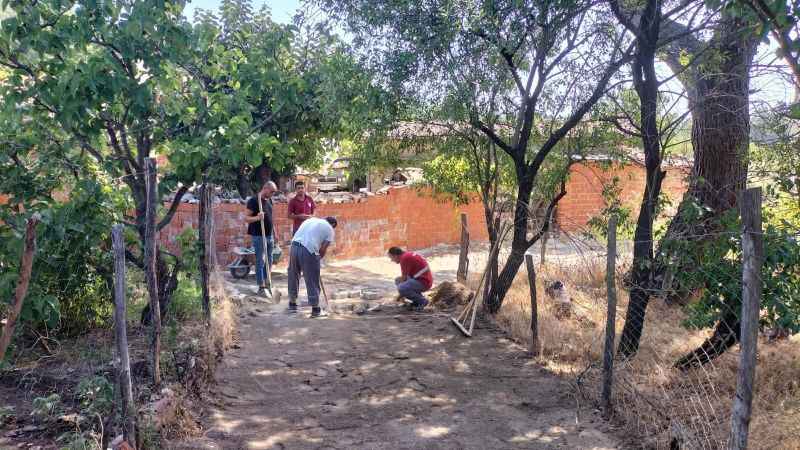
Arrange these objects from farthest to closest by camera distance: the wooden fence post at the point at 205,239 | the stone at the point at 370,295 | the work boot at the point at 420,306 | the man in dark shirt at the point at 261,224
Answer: the stone at the point at 370,295 → the man in dark shirt at the point at 261,224 → the work boot at the point at 420,306 → the wooden fence post at the point at 205,239

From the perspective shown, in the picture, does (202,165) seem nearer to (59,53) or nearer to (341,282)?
(59,53)

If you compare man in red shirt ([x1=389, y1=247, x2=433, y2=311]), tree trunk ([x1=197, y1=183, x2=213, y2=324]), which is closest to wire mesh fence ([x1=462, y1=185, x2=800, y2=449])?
man in red shirt ([x1=389, y1=247, x2=433, y2=311])

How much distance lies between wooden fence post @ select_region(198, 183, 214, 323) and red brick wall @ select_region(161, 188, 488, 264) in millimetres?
5652

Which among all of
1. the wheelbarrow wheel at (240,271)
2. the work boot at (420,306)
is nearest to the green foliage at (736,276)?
→ the work boot at (420,306)

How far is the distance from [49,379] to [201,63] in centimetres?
304

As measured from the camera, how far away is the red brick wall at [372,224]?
40.6 ft

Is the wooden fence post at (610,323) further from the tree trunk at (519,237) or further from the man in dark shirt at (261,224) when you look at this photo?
the man in dark shirt at (261,224)

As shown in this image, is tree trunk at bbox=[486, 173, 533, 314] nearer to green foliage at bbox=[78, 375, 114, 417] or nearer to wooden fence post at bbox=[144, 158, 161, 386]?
wooden fence post at bbox=[144, 158, 161, 386]

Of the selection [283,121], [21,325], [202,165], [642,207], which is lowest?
[21,325]

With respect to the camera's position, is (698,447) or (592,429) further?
(592,429)

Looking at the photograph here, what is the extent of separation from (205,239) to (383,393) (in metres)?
2.16

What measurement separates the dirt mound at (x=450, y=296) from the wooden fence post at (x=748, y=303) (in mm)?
5791

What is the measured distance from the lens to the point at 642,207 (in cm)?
635

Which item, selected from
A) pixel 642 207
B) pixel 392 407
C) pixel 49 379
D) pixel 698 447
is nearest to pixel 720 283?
pixel 698 447
